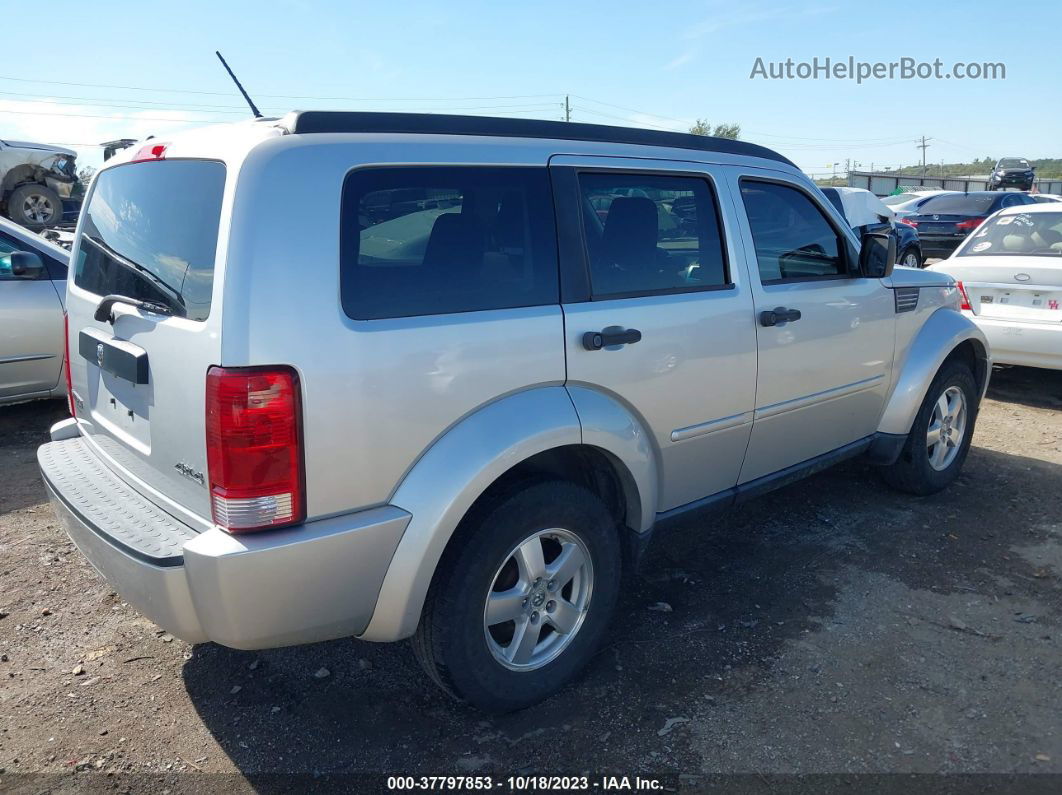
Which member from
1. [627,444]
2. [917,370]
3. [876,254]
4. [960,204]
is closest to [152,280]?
[627,444]

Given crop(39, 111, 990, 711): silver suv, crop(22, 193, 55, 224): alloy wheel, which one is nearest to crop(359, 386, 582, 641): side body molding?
crop(39, 111, 990, 711): silver suv

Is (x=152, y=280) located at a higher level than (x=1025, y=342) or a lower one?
higher

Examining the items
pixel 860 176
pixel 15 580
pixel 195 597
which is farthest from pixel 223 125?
pixel 860 176

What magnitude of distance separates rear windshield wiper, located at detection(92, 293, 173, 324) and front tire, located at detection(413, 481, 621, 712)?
1.16 metres

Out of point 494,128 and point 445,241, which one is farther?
point 494,128

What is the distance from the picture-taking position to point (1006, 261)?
702cm

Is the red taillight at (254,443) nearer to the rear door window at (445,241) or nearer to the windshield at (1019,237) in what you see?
the rear door window at (445,241)

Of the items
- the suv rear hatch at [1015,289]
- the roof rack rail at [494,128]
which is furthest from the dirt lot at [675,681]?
the suv rear hatch at [1015,289]

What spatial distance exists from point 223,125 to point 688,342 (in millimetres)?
1814

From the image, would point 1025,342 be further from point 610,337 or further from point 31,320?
point 31,320

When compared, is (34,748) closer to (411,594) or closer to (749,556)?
(411,594)

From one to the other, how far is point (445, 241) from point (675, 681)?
181 cm

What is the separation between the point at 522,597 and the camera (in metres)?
2.79

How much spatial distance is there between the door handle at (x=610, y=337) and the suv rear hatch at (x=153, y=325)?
121 cm
